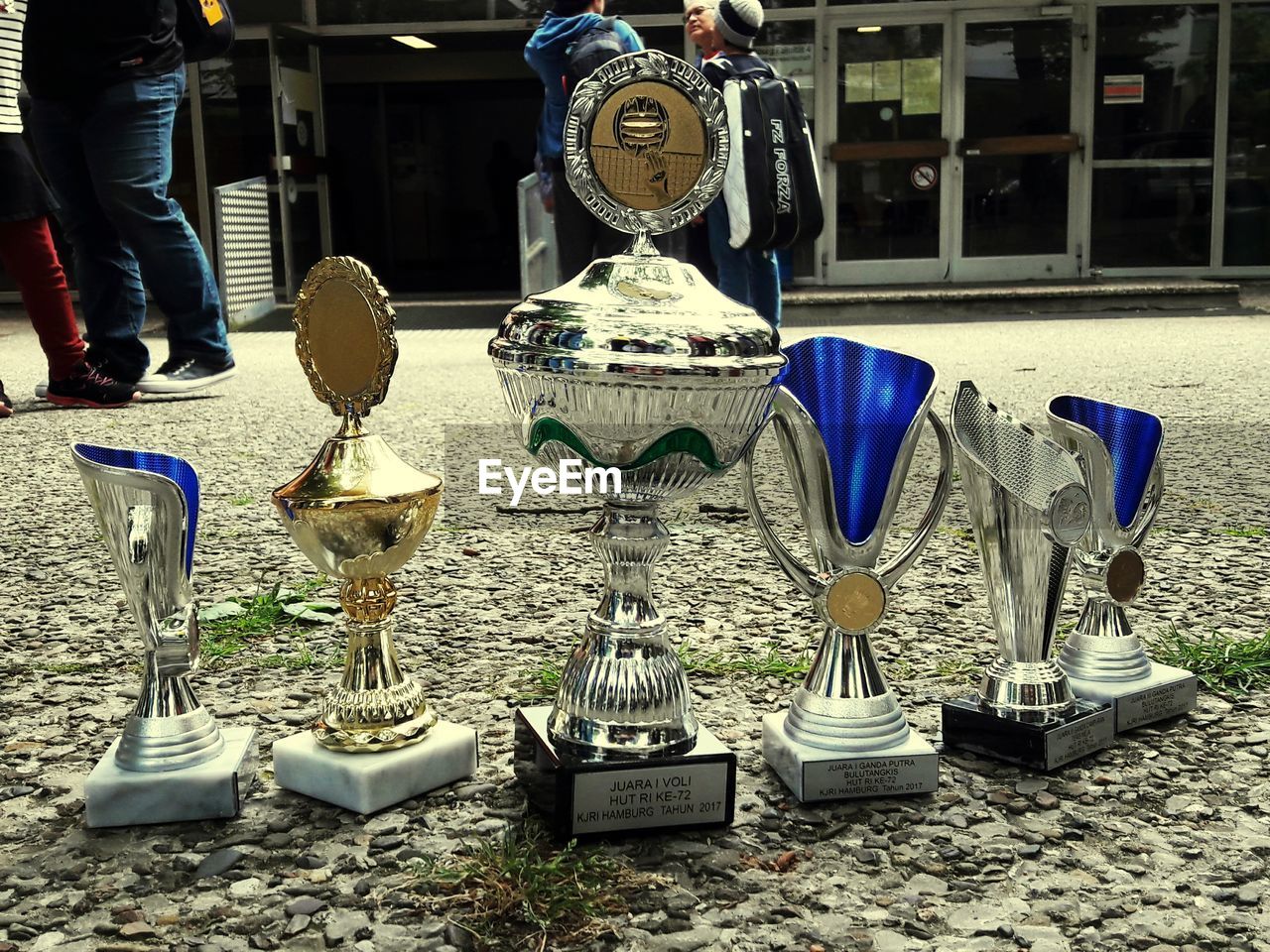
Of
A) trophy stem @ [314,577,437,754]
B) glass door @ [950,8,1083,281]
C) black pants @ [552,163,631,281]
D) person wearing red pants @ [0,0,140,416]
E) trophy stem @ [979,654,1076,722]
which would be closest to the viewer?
trophy stem @ [314,577,437,754]

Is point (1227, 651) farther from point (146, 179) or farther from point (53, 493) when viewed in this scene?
point (146, 179)

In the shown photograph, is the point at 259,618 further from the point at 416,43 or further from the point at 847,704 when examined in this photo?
the point at 416,43

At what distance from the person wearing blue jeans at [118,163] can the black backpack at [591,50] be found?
134 centimetres

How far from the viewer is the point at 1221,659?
6.95 ft

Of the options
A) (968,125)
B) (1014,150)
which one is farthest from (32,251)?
(1014,150)

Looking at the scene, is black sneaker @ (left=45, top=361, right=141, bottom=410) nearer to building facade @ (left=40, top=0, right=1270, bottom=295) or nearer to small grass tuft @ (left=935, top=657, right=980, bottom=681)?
small grass tuft @ (left=935, top=657, right=980, bottom=681)

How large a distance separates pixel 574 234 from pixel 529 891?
155 inches

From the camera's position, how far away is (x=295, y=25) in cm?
1006

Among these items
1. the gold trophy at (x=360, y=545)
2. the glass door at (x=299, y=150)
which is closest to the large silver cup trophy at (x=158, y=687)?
the gold trophy at (x=360, y=545)

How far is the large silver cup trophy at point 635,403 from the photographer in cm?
150

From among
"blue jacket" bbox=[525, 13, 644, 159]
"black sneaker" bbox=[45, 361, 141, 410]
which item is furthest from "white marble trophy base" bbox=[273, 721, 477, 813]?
"blue jacket" bbox=[525, 13, 644, 159]

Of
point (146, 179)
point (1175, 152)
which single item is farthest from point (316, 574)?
point (1175, 152)

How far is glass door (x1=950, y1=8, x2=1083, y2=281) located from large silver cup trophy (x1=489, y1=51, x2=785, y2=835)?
28.8 feet

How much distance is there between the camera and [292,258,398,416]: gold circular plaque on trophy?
165cm
